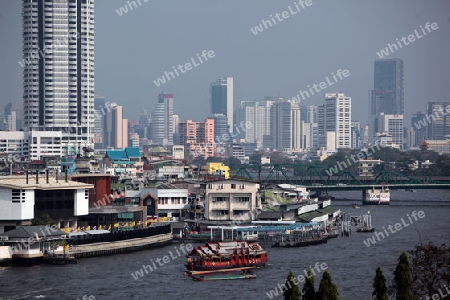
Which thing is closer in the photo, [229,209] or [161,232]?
[161,232]

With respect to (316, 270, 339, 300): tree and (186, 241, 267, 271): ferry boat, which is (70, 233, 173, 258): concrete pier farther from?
(316, 270, 339, 300): tree

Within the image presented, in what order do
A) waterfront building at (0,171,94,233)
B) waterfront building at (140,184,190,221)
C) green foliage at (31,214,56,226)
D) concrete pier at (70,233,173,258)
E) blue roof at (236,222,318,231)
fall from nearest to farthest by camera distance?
1. concrete pier at (70,233,173,258)
2. waterfront building at (0,171,94,233)
3. green foliage at (31,214,56,226)
4. blue roof at (236,222,318,231)
5. waterfront building at (140,184,190,221)

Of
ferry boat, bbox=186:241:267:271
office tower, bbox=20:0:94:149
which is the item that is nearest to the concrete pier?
ferry boat, bbox=186:241:267:271

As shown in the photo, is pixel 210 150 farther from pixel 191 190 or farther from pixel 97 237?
pixel 97 237

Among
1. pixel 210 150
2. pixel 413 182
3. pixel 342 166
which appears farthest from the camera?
pixel 210 150

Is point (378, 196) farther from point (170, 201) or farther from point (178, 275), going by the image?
point (178, 275)

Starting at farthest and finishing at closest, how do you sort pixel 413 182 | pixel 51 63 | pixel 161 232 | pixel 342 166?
1. pixel 342 166
2. pixel 51 63
3. pixel 413 182
4. pixel 161 232

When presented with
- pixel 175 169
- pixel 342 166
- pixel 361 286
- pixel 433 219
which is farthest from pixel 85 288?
pixel 342 166
